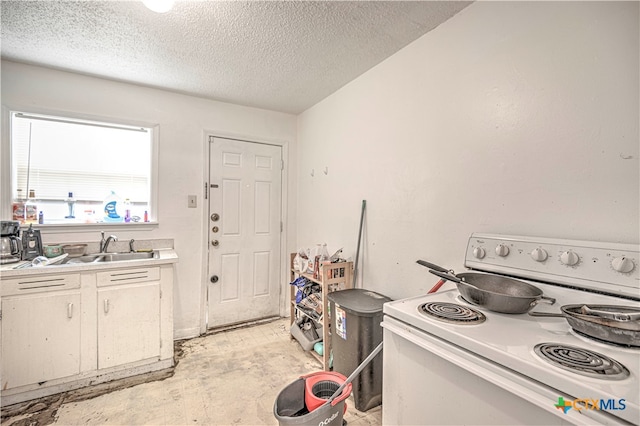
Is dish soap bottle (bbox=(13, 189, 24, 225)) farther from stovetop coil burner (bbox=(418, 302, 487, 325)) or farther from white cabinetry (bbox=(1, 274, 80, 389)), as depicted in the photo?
stovetop coil burner (bbox=(418, 302, 487, 325))

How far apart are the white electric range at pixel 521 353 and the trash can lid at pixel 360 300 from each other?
570 millimetres

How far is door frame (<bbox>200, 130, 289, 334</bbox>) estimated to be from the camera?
2920 mm

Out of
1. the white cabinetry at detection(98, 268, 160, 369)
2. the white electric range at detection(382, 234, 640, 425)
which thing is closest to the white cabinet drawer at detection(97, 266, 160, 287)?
the white cabinetry at detection(98, 268, 160, 369)

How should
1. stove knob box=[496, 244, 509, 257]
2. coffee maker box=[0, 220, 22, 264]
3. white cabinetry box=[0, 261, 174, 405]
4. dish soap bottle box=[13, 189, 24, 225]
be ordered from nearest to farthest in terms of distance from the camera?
1. stove knob box=[496, 244, 509, 257]
2. white cabinetry box=[0, 261, 174, 405]
3. coffee maker box=[0, 220, 22, 264]
4. dish soap bottle box=[13, 189, 24, 225]

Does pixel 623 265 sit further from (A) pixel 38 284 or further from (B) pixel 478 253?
(A) pixel 38 284

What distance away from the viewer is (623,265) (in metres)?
0.96

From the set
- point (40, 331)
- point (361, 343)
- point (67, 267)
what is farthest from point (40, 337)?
point (361, 343)

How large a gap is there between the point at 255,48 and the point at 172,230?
6.11 feet

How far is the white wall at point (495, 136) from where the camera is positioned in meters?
1.08

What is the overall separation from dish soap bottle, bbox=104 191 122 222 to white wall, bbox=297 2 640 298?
2.17 meters

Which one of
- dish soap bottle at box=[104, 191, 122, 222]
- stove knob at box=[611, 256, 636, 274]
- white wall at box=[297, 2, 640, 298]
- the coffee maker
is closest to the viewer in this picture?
stove knob at box=[611, 256, 636, 274]

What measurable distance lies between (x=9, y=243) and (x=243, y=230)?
179 centimetres

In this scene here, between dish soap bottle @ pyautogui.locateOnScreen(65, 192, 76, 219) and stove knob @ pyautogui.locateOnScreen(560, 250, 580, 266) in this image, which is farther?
dish soap bottle @ pyautogui.locateOnScreen(65, 192, 76, 219)

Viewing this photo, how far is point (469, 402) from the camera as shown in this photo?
2.72 ft
